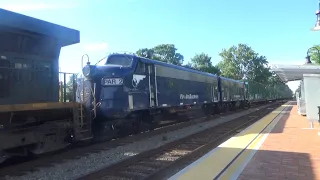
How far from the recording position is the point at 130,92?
1248 cm

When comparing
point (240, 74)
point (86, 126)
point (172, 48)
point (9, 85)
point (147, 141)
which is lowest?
point (147, 141)

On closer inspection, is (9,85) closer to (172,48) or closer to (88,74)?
(88,74)

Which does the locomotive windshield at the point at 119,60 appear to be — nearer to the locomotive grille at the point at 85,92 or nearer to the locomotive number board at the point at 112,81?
the locomotive number board at the point at 112,81

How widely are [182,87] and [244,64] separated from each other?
248ft

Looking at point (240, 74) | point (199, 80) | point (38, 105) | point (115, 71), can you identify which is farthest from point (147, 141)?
point (240, 74)

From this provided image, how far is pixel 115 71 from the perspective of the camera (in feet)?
40.4

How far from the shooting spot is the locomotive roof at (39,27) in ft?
22.4

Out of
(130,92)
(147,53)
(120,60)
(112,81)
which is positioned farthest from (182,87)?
(112,81)

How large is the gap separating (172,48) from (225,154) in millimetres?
90071

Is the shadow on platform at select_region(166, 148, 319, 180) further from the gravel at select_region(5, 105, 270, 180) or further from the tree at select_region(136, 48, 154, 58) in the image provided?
the tree at select_region(136, 48, 154, 58)

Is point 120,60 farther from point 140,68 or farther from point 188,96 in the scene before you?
point 188,96

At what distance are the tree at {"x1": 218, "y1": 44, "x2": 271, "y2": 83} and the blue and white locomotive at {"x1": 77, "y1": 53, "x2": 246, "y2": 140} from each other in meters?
72.0

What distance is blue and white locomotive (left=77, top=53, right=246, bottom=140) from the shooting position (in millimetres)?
11625

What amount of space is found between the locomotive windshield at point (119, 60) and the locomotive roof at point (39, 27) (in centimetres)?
429
